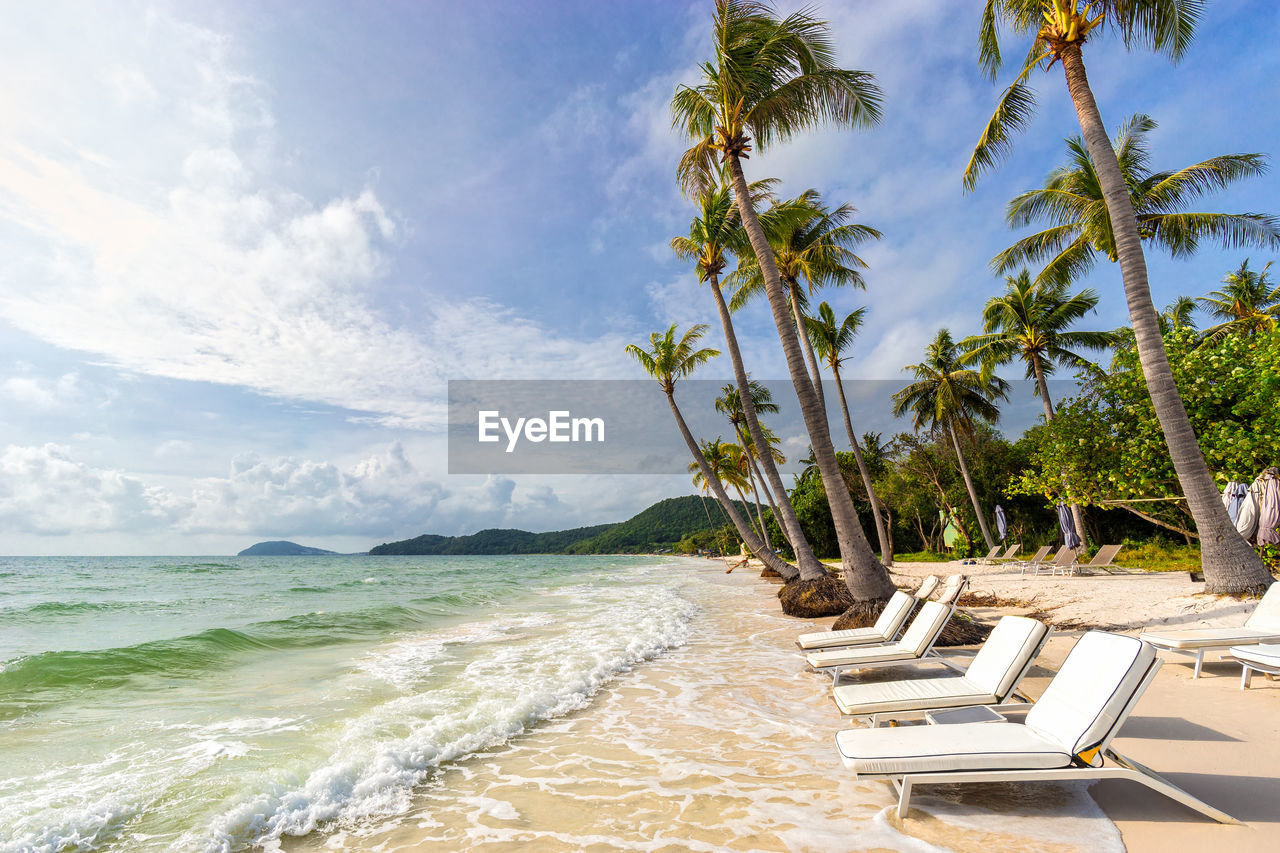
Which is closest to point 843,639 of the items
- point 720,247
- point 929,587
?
point 929,587

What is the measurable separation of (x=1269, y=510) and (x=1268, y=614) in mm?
4247

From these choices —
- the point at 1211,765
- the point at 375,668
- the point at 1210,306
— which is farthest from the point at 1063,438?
the point at 1210,306

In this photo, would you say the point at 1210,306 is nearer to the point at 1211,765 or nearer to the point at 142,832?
the point at 1211,765

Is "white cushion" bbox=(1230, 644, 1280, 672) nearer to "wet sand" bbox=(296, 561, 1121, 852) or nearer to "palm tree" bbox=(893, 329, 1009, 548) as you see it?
"wet sand" bbox=(296, 561, 1121, 852)

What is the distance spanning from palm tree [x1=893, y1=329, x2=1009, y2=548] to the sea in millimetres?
18938

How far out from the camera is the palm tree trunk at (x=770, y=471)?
14.0m

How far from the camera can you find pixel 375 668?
922 centimetres

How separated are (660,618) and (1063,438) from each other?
1155 cm

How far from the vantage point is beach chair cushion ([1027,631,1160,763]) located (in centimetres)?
329

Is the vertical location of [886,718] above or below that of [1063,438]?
below

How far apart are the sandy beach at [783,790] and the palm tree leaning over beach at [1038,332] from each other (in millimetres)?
19238

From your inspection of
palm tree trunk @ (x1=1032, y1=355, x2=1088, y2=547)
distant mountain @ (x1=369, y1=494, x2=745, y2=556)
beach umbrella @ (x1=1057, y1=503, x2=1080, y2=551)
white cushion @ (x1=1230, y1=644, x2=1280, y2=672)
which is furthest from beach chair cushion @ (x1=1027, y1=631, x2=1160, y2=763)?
distant mountain @ (x1=369, y1=494, x2=745, y2=556)

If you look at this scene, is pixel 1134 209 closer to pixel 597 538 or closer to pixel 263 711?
pixel 263 711

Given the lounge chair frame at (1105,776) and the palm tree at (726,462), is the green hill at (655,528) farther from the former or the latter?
the lounge chair frame at (1105,776)
